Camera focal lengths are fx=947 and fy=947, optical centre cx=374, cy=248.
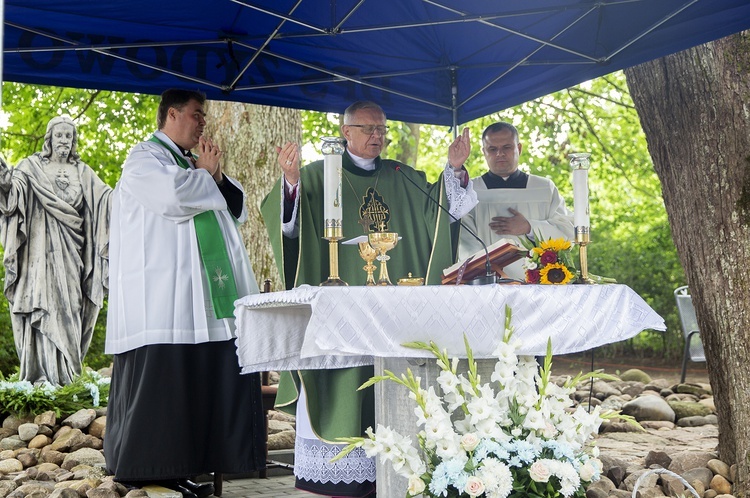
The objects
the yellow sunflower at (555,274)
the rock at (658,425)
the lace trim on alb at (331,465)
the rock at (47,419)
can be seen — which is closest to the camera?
the yellow sunflower at (555,274)

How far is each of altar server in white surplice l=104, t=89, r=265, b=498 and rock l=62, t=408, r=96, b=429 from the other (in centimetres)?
189

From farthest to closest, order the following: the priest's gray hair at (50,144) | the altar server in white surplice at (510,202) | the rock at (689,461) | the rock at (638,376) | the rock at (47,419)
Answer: the rock at (638,376) → the priest's gray hair at (50,144) → the rock at (47,419) → the altar server in white surplice at (510,202) → the rock at (689,461)

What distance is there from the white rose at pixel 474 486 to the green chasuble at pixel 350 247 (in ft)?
4.90

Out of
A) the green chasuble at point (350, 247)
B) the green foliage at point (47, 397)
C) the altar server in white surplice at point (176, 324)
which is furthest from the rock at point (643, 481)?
the green foliage at point (47, 397)

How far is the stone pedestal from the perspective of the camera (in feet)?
11.2

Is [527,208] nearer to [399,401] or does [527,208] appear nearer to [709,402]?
[399,401]

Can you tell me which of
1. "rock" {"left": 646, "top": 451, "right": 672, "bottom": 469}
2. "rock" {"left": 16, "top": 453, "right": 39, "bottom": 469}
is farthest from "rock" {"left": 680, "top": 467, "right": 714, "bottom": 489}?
"rock" {"left": 16, "top": 453, "right": 39, "bottom": 469}

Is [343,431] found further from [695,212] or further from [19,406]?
[19,406]

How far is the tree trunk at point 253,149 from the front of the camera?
9352 millimetres

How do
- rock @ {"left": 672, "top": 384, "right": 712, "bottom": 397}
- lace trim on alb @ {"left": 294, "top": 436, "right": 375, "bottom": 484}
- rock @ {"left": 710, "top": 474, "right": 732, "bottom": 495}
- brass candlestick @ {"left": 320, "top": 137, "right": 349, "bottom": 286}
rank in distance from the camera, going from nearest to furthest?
brass candlestick @ {"left": 320, "top": 137, "right": 349, "bottom": 286}
lace trim on alb @ {"left": 294, "top": 436, "right": 375, "bottom": 484}
rock @ {"left": 710, "top": 474, "right": 732, "bottom": 495}
rock @ {"left": 672, "top": 384, "right": 712, "bottom": 397}

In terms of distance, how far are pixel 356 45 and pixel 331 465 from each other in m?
2.62

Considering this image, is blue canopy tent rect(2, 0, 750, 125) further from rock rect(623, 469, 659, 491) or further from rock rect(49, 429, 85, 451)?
rock rect(49, 429, 85, 451)

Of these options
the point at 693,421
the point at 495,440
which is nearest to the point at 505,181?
the point at 693,421

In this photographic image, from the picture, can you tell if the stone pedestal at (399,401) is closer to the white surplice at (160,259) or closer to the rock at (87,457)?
the white surplice at (160,259)
